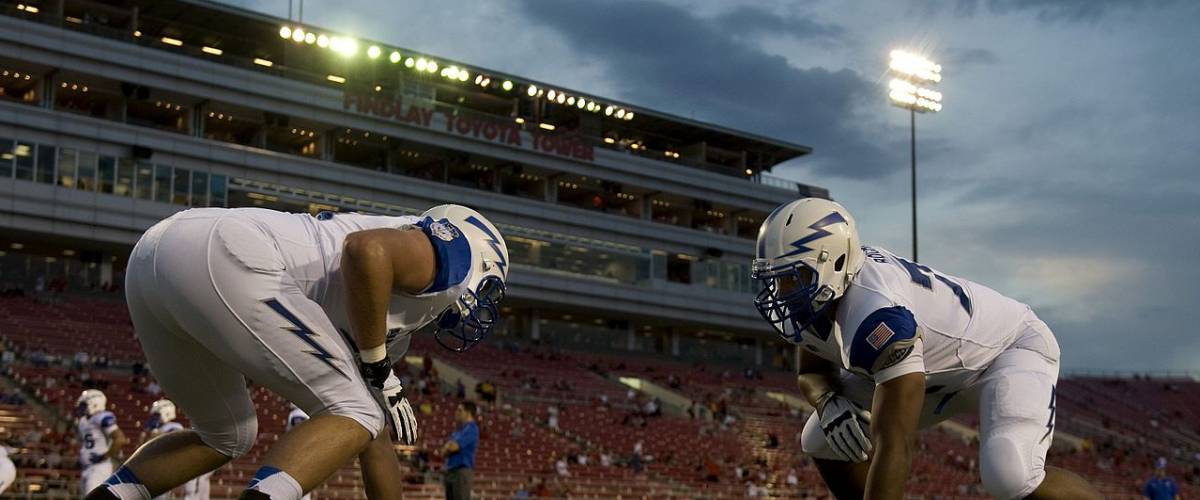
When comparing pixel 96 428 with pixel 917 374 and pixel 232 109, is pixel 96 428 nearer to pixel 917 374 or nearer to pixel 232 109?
pixel 917 374

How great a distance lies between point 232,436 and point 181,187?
43296 mm

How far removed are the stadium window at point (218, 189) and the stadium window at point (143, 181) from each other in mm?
2133

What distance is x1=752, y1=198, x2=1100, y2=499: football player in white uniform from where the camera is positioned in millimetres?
5207

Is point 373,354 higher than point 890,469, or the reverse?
point 373,354

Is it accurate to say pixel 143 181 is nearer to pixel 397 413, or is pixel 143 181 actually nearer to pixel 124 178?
pixel 124 178

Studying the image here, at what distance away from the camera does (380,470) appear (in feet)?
18.5

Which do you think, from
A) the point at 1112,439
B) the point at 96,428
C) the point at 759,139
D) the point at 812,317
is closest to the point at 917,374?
the point at 812,317

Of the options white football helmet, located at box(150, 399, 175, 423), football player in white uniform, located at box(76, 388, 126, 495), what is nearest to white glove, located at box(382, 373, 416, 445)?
football player in white uniform, located at box(76, 388, 126, 495)

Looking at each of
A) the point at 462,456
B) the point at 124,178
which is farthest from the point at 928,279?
the point at 124,178

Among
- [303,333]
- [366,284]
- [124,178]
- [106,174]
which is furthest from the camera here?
[124,178]

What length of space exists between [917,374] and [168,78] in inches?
1796

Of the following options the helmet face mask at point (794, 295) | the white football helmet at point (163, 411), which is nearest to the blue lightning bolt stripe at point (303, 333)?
the helmet face mask at point (794, 295)

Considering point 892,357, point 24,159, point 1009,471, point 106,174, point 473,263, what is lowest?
point 1009,471

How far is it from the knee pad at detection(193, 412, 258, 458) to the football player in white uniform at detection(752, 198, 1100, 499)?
230 cm
